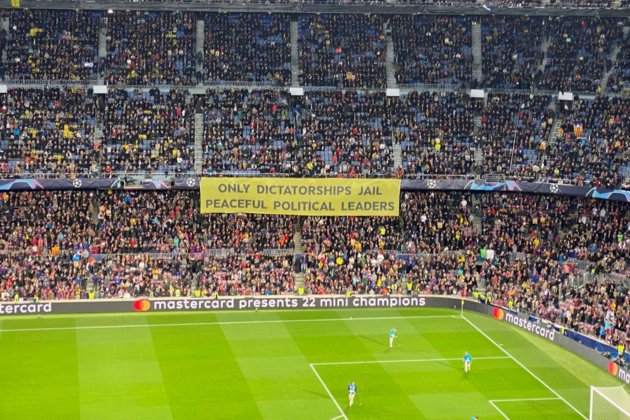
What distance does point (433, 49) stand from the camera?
202ft

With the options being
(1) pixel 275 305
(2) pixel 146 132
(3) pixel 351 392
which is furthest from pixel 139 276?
(3) pixel 351 392

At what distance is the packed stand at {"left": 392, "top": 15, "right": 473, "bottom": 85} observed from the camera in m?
60.3

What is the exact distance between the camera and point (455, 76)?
60594mm

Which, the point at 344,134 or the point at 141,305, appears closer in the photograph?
the point at 141,305

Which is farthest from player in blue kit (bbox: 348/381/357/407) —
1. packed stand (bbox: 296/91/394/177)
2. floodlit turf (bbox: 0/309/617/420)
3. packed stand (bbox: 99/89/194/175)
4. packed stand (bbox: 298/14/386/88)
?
packed stand (bbox: 298/14/386/88)

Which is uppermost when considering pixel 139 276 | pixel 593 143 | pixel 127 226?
pixel 593 143

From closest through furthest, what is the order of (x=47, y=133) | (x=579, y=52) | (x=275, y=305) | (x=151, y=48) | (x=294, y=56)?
(x=275, y=305) < (x=47, y=133) < (x=151, y=48) < (x=579, y=52) < (x=294, y=56)

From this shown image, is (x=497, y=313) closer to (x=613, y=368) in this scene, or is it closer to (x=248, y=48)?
(x=613, y=368)

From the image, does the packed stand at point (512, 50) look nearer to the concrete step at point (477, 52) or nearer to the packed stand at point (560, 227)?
the concrete step at point (477, 52)

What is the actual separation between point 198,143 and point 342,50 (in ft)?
39.7

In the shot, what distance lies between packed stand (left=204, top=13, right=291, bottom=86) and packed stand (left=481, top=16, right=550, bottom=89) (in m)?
13.2

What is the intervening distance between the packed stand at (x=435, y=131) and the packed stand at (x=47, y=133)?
60.6 ft

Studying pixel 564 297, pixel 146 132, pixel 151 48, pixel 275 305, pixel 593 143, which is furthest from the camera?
pixel 151 48

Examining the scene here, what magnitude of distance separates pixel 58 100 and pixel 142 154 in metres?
6.77
